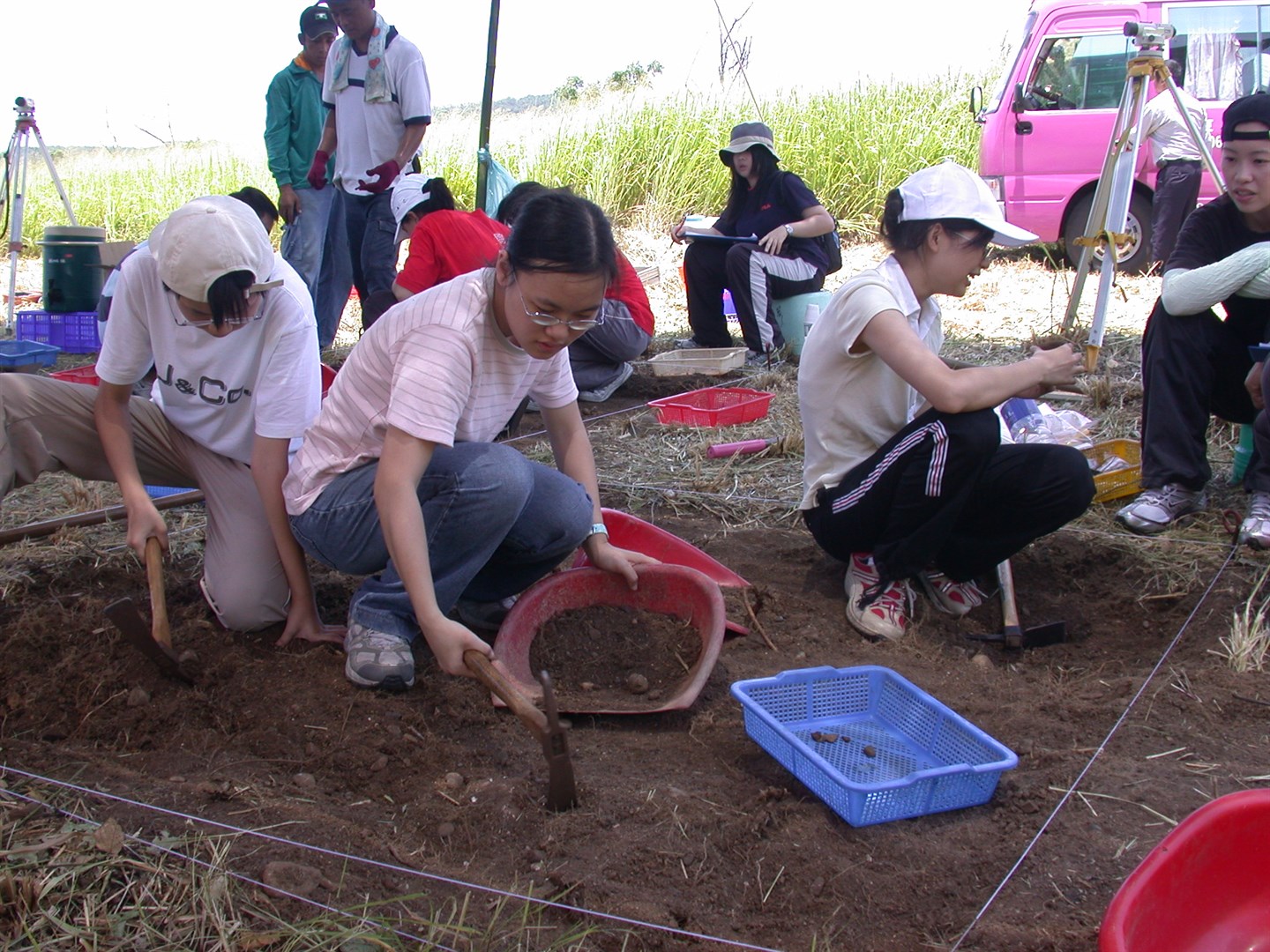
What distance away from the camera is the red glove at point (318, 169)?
5.25m

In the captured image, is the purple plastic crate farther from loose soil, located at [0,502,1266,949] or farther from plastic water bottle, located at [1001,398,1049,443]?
plastic water bottle, located at [1001,398,1049,443]

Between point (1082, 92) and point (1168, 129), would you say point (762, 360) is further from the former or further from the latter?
point (1082, 92)

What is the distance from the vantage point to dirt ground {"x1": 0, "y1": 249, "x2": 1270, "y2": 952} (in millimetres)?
1602

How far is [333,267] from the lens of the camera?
5.55 meters

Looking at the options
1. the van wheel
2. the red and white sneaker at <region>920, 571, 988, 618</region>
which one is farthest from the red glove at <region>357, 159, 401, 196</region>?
the van wheel

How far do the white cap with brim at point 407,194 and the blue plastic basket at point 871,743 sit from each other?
331 centimetres

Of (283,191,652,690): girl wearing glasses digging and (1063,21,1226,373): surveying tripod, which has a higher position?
(1063,21,1226,373): surveying tripod

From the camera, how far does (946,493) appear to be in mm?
2480

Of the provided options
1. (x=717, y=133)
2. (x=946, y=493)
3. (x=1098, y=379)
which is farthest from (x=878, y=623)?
(x=717, y=133)

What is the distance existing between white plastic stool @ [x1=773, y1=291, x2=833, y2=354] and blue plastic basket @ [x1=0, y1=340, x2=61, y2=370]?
3.63m

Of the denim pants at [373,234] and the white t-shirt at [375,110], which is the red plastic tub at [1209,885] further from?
the white t-shirt at [375,110]

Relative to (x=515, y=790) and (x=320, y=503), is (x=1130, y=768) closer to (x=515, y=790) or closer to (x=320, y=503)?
(x=515, y=790)

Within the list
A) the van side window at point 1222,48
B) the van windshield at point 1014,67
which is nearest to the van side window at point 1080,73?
the van windshield at point 1014,67

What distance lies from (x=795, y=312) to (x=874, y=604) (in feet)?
10.8
